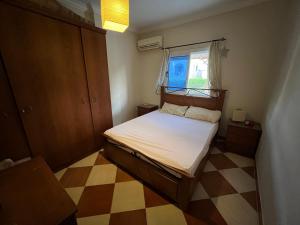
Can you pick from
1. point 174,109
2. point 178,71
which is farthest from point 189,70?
point 174,109

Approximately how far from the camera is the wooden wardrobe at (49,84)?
1.40 meters

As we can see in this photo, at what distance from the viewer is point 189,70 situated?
302cm

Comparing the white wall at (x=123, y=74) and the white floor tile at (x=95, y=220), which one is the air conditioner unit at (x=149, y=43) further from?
the white floor tile at (x=95, y=220)

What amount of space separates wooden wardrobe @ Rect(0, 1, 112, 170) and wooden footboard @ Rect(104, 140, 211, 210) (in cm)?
64

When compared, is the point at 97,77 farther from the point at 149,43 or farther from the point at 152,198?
the point at 152,198

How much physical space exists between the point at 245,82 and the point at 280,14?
1.06m

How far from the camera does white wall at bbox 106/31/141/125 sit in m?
A: 3.04

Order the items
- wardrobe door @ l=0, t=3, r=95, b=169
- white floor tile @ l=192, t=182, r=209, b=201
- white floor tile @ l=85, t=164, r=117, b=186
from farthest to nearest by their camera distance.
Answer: white floor tile @ l=85, t=164, r=117, b=186 → white floor tile @ l=192, t=182, r=209, b=201 → wardrobe door @ l=0, t=3, r=95, b=169

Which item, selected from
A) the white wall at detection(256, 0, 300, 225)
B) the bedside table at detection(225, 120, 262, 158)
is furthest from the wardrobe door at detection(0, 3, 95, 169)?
the bedside table at detection(225, 120, 262, 158)

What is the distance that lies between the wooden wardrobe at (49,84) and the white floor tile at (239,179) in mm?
2274

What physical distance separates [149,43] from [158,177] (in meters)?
3.09

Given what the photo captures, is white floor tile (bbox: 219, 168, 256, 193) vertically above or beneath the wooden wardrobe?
beneath

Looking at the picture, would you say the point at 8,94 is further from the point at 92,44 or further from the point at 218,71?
the point at 218,71

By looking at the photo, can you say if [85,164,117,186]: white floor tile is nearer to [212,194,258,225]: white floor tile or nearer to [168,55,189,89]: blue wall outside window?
[212,194,258,225]: white floor tile
